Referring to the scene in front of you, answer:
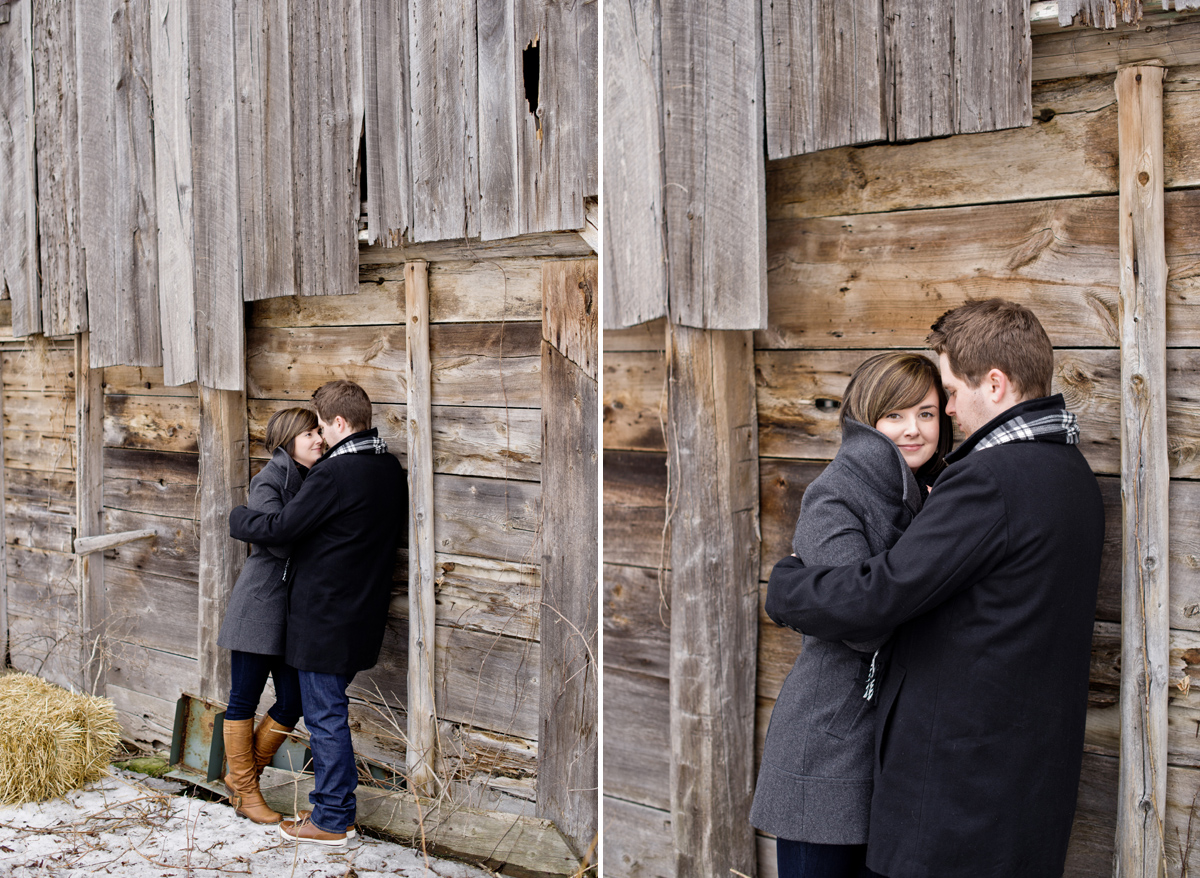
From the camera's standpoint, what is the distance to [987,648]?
1.86 metres

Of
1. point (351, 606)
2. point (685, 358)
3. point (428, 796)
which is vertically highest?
point (685, 358)

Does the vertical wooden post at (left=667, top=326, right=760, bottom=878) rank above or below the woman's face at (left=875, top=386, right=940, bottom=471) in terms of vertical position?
below

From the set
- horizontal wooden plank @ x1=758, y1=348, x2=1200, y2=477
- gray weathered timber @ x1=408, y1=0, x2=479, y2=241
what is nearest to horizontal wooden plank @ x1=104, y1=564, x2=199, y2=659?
gray weathered timber @ x1=408, y1=0, x2=479, y2=241

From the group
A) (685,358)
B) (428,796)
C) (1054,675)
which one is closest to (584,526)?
(685,358)

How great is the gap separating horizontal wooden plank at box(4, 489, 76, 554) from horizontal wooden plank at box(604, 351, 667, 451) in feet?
13.6

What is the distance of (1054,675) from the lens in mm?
1890

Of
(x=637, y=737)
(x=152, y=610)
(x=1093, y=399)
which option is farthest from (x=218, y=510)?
(x=1093, y=399)

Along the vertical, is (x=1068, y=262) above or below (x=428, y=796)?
above

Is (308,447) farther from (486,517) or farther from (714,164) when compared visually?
(714,164)

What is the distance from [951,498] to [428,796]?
8.98 feet

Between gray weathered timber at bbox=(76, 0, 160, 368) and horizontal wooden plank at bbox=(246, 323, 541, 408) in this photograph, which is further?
gray weathered timber at bbox=(76, 0, 160, 368)

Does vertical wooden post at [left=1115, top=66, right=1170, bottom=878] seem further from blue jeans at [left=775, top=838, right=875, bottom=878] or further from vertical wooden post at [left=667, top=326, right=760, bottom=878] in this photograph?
vertical wooden post at [left=667, top=326, right=760, bottom=878]

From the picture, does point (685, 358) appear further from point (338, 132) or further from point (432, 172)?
point (338, 132)

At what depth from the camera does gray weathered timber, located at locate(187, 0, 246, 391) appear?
407 centimetres
